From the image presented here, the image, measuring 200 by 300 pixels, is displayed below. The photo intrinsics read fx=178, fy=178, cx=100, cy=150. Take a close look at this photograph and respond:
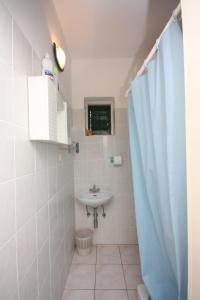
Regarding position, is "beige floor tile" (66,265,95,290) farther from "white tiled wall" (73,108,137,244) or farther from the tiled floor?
"white tiled wall" (73,108,137,244)

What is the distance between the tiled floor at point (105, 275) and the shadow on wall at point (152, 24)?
202 cm

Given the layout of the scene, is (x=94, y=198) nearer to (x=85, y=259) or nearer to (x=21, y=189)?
(x=85, y=259)

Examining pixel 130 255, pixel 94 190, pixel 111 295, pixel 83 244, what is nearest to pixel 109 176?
pixel 94 190

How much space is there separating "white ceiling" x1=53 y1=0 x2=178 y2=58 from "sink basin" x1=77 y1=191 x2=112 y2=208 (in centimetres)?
181

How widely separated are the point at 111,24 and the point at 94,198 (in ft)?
6.22

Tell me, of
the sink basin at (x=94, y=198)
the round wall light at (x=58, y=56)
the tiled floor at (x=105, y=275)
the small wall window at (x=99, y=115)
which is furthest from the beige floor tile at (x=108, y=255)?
the round wall light at (x=58, y=56)

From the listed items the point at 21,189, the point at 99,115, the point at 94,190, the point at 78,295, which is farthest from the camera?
the point at 99,115

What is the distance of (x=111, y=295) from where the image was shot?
1.59 m

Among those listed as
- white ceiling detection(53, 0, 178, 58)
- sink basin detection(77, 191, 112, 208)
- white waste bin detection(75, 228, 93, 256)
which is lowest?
white waste bin detection(75, 228, 93, 256)

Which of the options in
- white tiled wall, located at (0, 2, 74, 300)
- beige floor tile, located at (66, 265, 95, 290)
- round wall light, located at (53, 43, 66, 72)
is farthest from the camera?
beige floor tile, located at (66, 265, 95, 290)

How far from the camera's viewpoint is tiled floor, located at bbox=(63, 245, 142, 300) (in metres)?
1.60

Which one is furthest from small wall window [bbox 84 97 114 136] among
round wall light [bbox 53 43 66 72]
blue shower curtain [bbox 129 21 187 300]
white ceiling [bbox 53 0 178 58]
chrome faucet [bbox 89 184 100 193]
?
blue shower curtain [bbox 129 21 187 300]

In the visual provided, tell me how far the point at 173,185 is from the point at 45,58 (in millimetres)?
1131

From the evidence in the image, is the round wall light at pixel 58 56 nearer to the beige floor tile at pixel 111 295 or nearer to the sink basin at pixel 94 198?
the sink basin at pixel 94 198
